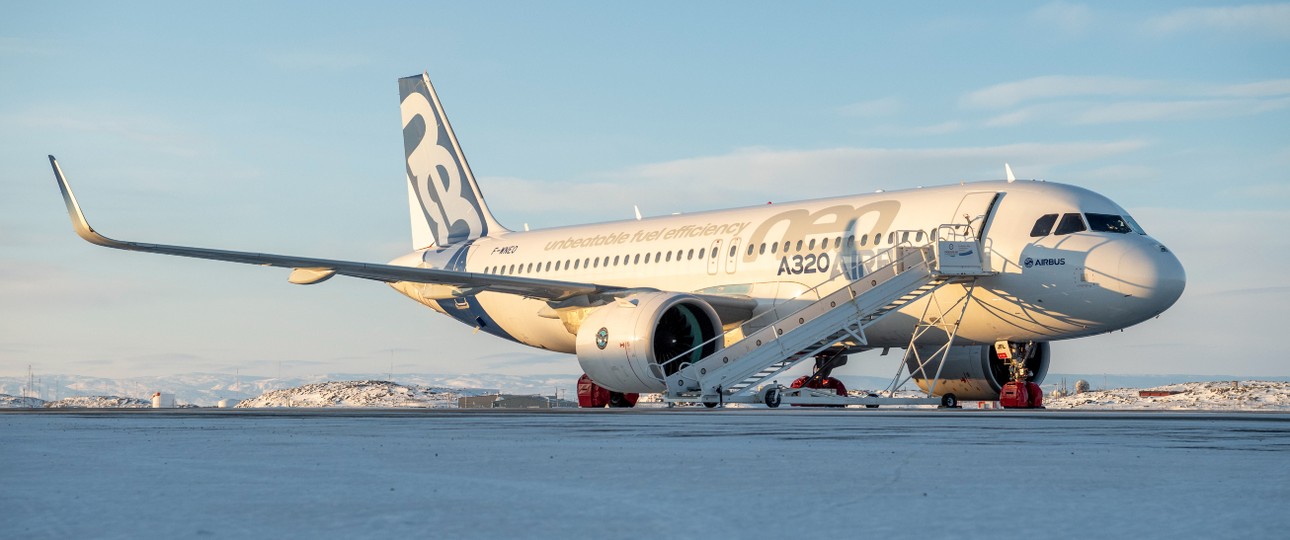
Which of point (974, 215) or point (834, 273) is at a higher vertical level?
point (974, 215)

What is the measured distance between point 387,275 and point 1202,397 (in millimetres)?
19613

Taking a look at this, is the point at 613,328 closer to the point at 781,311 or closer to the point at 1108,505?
the point at 781,311

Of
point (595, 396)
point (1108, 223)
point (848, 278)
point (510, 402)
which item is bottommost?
point (510, 402)

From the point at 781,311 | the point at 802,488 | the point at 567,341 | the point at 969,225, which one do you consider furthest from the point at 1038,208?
the point at 802,488

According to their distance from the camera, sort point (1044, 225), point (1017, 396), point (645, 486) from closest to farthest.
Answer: point (645, 486)
point (1044, 225)
point (1017, 396)

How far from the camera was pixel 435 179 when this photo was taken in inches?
1432

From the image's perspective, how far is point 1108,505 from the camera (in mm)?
5137

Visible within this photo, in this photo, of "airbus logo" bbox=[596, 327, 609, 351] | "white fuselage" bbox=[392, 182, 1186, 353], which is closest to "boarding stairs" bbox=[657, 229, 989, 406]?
"white fuselage" bbox=[392, 182, 1186, 353]

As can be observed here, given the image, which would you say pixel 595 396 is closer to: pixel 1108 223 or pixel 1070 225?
pixel 1070 225

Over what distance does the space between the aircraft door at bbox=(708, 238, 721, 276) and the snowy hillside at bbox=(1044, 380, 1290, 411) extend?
8924 mm

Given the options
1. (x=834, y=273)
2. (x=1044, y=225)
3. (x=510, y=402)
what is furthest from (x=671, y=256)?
(x=510, y=402)

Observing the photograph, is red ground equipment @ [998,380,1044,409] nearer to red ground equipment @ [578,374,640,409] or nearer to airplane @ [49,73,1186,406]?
airplane @ [49,73,1186,406]

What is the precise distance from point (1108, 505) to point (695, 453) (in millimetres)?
3589

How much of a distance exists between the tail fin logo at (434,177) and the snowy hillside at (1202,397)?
610 inches
